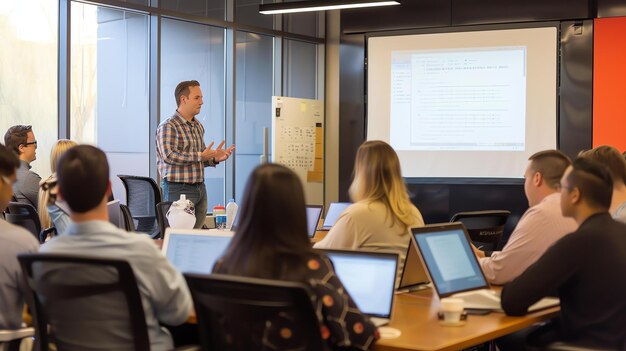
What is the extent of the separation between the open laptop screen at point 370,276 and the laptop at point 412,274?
1.83ft

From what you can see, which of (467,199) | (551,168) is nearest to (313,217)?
(551,168)

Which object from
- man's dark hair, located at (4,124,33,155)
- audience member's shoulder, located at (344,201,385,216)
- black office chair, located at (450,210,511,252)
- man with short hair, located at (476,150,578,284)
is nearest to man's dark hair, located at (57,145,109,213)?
audience member's shoulder, located at (344,201,385,216)

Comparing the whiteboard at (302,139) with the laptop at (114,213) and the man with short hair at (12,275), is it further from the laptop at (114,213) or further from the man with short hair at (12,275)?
the man with short hair at (12,275)

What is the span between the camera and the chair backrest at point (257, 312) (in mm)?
2125

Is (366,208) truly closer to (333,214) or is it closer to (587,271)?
(587,271)

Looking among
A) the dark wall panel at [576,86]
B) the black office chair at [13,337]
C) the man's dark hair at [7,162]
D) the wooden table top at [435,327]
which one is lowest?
the black office chair at [13,337]

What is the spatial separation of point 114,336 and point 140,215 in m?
4.27

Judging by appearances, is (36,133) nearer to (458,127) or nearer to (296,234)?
(458,127)

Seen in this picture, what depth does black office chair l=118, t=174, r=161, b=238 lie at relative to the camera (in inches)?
261

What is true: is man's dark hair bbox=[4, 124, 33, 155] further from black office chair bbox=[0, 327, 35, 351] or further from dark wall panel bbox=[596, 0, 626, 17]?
dark wall panel bbox=[596, 0, 626, 17]

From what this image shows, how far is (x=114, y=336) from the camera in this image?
249 centimetres

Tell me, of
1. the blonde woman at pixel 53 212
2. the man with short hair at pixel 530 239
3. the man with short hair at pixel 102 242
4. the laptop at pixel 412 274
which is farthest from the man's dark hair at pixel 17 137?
the man with short hair at pixel 530 239

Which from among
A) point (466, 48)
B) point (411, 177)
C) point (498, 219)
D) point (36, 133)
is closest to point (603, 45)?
point (466, 48)

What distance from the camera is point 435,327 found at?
2803 millimetres
